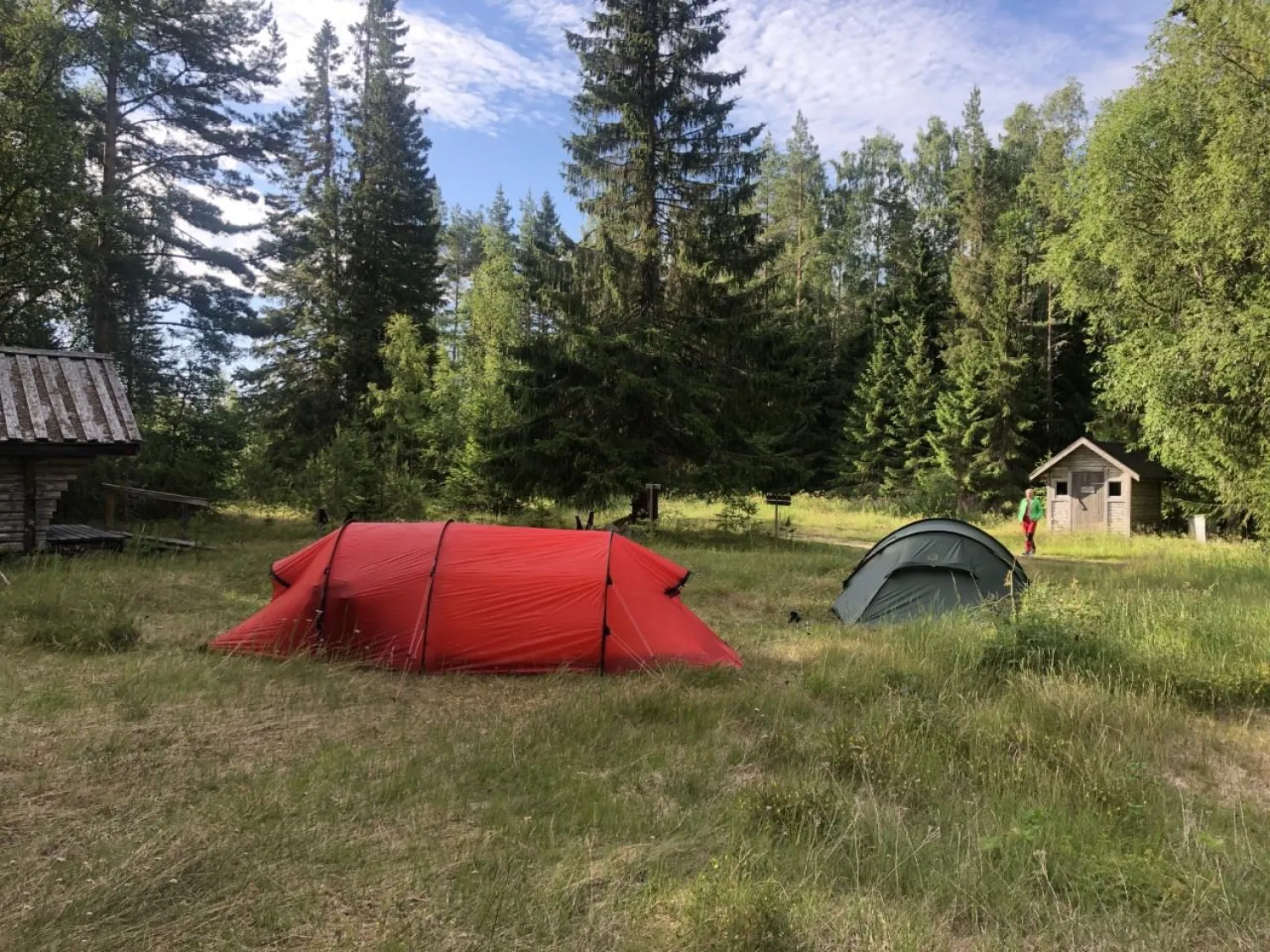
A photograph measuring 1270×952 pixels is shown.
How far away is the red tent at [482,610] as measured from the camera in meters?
6.90

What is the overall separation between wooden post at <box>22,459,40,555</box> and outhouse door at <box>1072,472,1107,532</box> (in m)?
29.3

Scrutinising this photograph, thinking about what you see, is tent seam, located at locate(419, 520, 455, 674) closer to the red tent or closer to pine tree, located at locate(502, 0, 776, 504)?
the red tent

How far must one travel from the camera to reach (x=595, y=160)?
18516 mm

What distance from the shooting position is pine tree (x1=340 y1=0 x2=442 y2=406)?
24.2m

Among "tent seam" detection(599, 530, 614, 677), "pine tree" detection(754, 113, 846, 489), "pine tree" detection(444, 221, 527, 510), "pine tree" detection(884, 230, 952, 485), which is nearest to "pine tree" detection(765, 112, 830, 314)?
"pine tree" detection(754, 113, 846, 489)

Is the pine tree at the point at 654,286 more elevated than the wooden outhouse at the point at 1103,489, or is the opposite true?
the pine tree at the point at 654,286

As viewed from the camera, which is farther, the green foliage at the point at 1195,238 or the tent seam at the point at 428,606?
the green foliage at the point at 1195,238

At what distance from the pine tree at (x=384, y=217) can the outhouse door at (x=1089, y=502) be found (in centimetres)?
2372

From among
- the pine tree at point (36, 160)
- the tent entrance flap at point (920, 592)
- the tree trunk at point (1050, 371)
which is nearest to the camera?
the tent entrance flap at point (920, 592)

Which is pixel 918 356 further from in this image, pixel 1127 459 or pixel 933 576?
pixel 933 576

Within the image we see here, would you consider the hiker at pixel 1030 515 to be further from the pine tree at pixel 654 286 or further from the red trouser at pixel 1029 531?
the pine tree at pixel 654 286

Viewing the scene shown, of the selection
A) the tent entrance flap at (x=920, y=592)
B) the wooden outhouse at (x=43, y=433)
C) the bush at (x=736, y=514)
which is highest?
the wooden outhouse at (x=43, y=433)

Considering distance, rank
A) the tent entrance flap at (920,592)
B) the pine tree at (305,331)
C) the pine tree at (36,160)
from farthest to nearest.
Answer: the pine tree at (305,331) < the pine tree at (36,160) < the tent entrance flap at (920,592)

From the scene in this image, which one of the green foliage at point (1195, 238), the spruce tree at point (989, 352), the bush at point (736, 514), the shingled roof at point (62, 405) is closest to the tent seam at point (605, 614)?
the shingled roof at point (62, 405)
